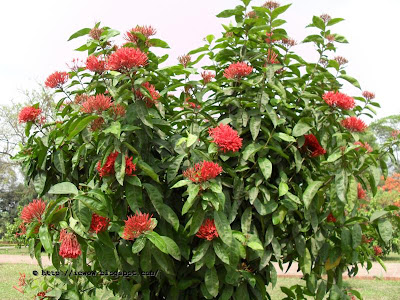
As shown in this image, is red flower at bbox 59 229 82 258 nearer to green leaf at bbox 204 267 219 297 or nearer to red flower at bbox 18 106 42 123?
green leaf at bbox 204 267 219 297

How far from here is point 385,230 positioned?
210 cm

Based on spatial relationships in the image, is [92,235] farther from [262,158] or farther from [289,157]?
[289,157]

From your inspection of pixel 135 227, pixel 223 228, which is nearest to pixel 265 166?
pixel 223 228

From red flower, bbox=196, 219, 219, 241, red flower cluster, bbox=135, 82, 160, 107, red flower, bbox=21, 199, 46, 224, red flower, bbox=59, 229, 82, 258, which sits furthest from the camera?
red flower cluster, bbox=135, 82, 160, 107

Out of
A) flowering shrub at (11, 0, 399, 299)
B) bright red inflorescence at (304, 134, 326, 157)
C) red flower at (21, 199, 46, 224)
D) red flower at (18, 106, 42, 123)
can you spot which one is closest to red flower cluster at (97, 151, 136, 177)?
flowering shrub at (11, 0, 399, 299)

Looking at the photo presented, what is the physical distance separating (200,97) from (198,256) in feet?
2.77

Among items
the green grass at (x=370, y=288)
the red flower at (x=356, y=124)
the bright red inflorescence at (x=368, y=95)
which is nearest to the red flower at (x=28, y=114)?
the red flower at (x=356, y=124)

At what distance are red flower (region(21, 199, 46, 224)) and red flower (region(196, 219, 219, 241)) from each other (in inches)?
27.0

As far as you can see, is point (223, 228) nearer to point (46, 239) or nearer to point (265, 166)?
point (265, 166)

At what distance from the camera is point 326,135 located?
2244 mm

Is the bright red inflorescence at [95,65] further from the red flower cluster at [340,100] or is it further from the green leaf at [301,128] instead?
the red flower cluster at [340,100]

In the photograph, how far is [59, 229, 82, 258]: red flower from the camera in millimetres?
1646

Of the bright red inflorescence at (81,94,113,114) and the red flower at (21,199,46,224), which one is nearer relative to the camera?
the red flower at (21,199,46,224)

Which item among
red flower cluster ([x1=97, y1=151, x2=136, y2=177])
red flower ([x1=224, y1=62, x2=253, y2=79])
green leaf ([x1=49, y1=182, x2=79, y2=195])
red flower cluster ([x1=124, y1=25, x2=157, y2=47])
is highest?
red flower cluster ([x1=124, y1=25, x2=157, y2=47])
